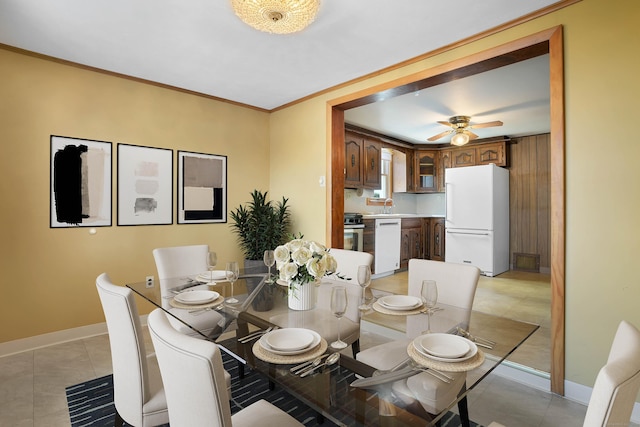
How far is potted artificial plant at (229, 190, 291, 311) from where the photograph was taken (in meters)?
3.84

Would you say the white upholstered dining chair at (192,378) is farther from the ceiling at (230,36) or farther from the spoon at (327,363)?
the ceiling at (230,36)

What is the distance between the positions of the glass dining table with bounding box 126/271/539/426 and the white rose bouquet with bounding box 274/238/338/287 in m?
0.19

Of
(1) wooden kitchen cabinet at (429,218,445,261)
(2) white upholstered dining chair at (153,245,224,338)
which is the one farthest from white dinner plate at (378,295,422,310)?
(1) wooden kitchen cabinet at (429,218,445,261)

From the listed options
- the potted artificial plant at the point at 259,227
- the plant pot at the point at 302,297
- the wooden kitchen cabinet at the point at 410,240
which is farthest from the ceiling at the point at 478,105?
the plant pot at the point at 302,297

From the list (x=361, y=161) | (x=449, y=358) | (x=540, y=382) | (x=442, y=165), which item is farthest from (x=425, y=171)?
(x=449, y=358)

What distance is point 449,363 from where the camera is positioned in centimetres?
111

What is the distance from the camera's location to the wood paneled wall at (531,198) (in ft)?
18.7

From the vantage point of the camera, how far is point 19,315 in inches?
108

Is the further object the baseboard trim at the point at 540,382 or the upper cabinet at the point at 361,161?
the upper cabinet at the point at 361,161

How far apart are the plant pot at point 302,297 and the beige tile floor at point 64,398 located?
1.20 m

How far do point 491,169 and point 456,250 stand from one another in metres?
1.45

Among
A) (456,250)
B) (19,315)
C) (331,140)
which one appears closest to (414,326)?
(331,140)

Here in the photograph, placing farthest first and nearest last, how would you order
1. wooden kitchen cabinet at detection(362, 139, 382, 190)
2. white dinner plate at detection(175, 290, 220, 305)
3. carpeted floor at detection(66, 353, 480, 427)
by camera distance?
wooden kitchen cabinet at detection(362, 139, 382, 190) → carpeted floor at detection(66, 353, 480, 427) → white dinner plate at detection(175, 290, 220, 305)

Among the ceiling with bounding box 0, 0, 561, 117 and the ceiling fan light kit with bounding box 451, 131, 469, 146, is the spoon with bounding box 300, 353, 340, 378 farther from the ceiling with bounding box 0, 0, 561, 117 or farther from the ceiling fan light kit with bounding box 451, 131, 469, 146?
the ceiling fan light kit with bounding box 451, 131, 469, 146
